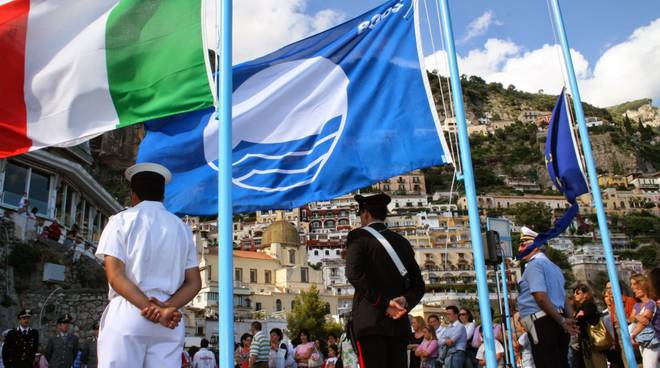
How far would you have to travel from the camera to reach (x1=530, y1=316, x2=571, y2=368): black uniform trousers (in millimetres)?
5449

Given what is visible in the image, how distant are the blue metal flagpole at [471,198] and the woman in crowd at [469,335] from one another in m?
5.36

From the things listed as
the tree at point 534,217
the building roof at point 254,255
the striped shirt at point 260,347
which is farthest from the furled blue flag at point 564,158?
the tree at point 534,217

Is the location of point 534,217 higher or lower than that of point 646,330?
higher

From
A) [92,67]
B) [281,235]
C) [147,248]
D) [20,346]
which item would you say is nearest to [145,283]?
[147,248]

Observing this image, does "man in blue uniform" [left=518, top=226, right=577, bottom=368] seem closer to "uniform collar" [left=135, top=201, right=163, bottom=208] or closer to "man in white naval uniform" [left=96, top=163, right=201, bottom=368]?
"man in white naval uniform" [left=96, top=163, right=201, bottom=368]

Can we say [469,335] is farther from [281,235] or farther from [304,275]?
[281,235]

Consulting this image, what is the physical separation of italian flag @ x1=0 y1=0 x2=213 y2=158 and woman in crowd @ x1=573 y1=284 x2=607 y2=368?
5128mm

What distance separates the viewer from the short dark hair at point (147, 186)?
3510 millimetres

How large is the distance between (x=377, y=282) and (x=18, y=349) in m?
7.56

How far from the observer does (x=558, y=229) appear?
6.43m

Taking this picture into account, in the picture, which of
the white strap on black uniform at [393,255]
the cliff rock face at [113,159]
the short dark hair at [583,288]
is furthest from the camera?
the cliff rock face at [113,159]

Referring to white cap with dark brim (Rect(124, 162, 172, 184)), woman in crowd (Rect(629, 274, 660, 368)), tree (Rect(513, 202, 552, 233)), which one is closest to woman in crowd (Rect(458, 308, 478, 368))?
woman in crowd (Rect(629, 274, 660, 368))

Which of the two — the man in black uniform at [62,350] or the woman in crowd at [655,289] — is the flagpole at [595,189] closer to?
the woman in crowd at [655,289]

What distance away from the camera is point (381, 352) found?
13.0 ft
